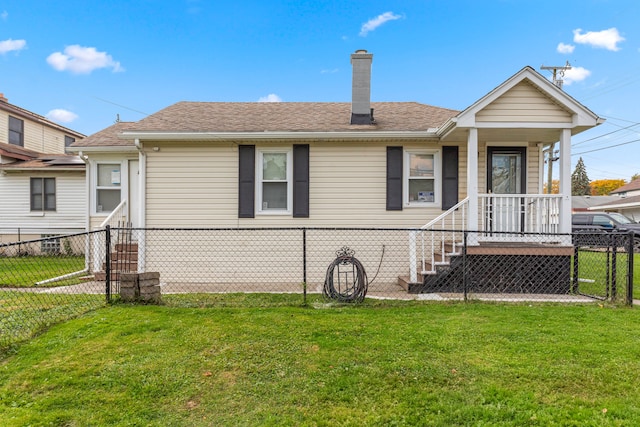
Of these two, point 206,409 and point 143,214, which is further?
point 143,214

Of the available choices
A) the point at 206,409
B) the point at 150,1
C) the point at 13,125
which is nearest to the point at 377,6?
the point at 150,1

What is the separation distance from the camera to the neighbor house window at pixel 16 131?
16.6m

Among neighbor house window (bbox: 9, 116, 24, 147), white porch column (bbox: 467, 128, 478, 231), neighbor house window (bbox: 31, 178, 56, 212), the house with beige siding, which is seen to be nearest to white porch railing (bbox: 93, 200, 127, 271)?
the house with beige siding

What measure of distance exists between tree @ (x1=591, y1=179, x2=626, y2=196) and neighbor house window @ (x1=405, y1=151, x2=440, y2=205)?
6742 cm

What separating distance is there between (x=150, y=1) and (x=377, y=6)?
831cm

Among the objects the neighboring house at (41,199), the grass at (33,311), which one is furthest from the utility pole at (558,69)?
the neighboring house at (41,199)

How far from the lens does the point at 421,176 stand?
26.0 ft

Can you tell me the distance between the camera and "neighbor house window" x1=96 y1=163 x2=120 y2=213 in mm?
8883

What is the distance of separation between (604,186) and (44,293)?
76077mm

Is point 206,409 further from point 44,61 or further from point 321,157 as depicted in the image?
point 44,61

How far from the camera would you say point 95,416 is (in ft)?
8.34

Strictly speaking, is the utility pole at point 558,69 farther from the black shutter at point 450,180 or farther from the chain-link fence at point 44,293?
the chain-link fence at point 44,293

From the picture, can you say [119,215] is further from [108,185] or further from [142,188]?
[142,188]

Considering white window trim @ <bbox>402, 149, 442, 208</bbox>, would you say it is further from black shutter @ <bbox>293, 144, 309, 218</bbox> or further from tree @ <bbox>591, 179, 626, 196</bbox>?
tree @ <bbox>591, 179, 626, 196</bbox>
